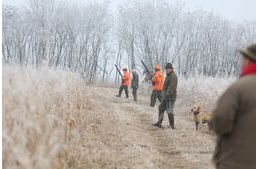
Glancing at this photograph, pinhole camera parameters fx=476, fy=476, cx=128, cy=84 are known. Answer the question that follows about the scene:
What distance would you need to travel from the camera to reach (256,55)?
13.0ft

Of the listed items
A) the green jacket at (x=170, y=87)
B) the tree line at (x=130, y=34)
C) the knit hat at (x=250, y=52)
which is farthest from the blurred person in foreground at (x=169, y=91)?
the tree line at (x=130, y=34)

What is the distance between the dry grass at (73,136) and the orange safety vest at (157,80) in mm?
2049

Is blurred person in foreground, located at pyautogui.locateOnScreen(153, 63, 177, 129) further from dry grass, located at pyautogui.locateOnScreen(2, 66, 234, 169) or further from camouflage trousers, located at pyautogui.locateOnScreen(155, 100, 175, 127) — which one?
dry grass, located at pyautogui.locateOnScreen(2, 66, 234, 169)

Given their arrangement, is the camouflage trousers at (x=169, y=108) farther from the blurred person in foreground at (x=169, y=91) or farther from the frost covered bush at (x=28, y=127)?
the frost covered bush at (x=28, y=127)

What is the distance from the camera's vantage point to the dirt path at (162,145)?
25.4 feet

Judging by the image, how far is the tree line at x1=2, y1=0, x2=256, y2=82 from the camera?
3962cm

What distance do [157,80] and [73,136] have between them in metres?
8.77

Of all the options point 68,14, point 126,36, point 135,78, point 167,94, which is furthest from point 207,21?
point 167,94

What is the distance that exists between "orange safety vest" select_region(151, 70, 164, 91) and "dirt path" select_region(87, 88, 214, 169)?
253 cm

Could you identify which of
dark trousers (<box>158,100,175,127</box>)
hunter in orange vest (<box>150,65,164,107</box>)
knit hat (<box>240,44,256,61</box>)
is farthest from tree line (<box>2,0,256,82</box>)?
knit hat (<box>240,44,256,61</box>)

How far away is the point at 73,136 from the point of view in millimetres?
7172

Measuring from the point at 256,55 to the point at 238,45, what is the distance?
140 ft

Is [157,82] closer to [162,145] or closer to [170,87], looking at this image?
[170,87]

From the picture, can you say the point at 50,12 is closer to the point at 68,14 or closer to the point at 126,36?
the point at 68,14
